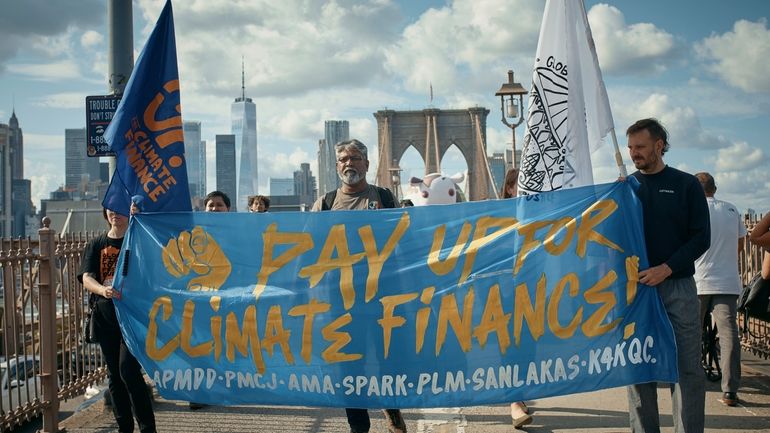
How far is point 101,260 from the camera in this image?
4207mm

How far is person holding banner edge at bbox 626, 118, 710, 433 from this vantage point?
354 cm

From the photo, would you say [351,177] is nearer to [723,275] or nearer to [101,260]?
[101,260]

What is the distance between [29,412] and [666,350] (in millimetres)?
3898

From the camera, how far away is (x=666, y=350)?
11.7 ft

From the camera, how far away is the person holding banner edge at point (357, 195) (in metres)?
4.17

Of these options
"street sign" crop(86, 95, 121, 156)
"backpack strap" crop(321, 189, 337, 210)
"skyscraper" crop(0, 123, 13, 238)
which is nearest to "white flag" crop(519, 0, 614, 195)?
"backpack strap" crop(321, 189, 337, 210)

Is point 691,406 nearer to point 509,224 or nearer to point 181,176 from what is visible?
point 509,224

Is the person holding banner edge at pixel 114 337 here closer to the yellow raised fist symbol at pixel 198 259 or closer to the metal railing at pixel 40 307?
the yellow raised fist symbol at pixel 198 259

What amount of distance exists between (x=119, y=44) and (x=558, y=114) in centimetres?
367

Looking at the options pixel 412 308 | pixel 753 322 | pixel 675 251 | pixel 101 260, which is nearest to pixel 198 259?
pixel 101 260

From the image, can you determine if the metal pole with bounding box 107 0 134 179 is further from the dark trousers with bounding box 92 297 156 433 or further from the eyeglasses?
the eyeglasses

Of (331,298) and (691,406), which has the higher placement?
(331,298)

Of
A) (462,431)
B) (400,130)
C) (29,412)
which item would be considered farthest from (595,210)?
(400,130)

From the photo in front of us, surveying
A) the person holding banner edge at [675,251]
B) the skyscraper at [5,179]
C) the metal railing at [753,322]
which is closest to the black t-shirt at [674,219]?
the person holding banner edge at [675,251]
